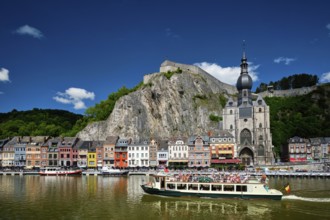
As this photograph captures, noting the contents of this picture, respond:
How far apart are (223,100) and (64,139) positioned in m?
60.7

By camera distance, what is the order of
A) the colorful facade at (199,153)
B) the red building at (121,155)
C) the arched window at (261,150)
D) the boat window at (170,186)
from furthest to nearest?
the arched window at (261,150), the red building at (121,155), the colorful facade at (199,153), the boat window at (170,186)

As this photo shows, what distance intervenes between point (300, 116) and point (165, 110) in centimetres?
4700

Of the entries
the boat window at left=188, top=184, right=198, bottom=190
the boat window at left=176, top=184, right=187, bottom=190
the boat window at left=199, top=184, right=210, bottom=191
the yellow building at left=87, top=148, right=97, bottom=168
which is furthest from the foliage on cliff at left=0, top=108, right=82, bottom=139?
the boat window at left=199, top=184, right=210, bottom=191

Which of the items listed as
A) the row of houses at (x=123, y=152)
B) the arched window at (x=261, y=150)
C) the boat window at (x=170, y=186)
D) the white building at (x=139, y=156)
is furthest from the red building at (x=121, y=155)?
the boat window at (x=170, y=186)

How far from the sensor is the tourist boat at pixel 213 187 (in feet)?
111

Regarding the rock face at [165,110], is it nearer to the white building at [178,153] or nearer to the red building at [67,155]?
the red building at [67,155]

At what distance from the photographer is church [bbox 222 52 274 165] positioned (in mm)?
85438

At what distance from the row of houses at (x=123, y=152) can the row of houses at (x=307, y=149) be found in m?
19.0

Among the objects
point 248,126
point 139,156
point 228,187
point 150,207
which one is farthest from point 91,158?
point 150,207

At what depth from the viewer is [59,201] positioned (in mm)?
33031

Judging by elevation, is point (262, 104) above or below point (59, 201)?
above

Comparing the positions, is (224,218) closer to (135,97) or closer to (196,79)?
(135,97)

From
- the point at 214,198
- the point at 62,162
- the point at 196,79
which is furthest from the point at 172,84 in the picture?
the point at 214,198

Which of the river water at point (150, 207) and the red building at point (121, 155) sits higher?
the red building at point (121, 155)
